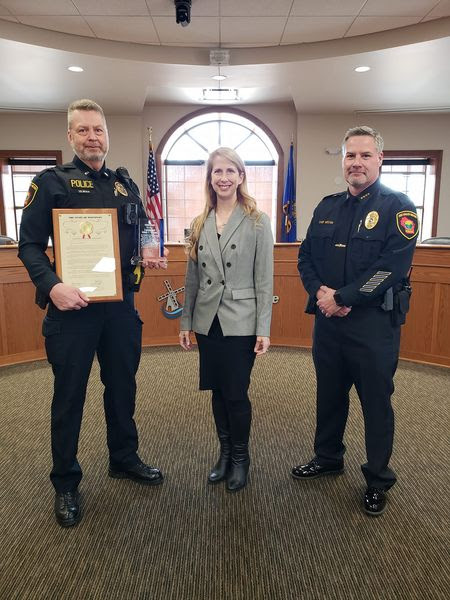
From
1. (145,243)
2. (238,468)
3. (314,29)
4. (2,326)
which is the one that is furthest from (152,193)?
(238,468)

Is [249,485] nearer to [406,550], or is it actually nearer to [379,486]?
[379,486]

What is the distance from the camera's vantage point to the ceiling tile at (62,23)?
4.16 meters

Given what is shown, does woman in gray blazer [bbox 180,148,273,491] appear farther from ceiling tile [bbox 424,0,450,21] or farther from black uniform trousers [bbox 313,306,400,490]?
ceiling tile [bbox 424,0,450,21]

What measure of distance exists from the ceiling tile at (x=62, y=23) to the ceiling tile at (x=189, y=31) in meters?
0.77

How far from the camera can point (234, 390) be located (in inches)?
73.5

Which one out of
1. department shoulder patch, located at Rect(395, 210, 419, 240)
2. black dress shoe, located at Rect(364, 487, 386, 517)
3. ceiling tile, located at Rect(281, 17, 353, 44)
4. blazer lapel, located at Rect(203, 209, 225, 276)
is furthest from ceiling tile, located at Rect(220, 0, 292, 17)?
black dress shoe, located at Rect(364, 487, 386, 517)

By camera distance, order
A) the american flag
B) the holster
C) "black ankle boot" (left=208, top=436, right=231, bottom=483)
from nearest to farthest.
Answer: the holster
"black ankle boot" (left=208, top=436, right=231, bottom=483)
the american flag

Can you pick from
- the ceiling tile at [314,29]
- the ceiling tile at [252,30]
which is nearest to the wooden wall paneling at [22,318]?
the ceiling tile at [252,30]

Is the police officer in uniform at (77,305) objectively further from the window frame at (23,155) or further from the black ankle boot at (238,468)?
the window frame at (23,155)

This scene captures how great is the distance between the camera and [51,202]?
165 centimetres

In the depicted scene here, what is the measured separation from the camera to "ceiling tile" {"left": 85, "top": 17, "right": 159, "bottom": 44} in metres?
4.23

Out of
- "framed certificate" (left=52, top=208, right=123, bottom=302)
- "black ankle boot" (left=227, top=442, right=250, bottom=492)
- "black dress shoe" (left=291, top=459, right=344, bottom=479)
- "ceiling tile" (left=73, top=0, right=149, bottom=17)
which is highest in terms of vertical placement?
"ceiling tile" (left=73, top=0, right=149, bottom=17)

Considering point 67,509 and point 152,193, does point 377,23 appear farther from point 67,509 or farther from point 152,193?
point 67,509

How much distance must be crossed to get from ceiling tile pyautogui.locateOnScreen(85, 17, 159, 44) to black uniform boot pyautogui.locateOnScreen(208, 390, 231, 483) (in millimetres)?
4038
